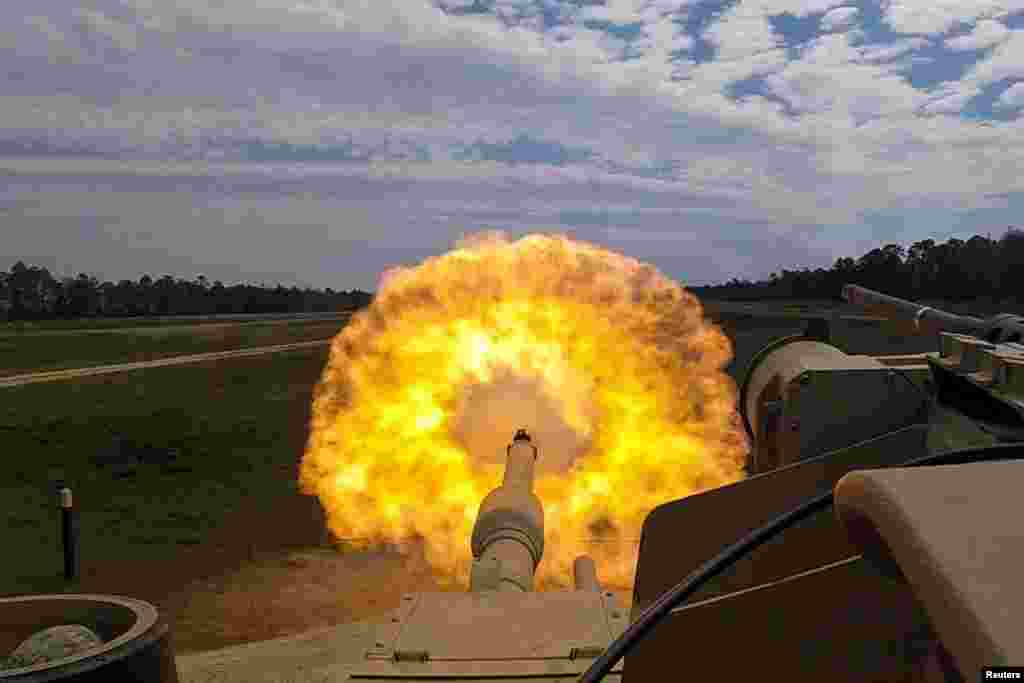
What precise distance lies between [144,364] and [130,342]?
12146 millimetres

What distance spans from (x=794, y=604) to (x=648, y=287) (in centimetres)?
811

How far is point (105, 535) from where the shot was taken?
1529cm

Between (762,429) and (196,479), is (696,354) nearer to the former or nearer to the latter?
(762,429)

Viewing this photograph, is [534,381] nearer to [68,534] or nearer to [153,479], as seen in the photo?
[68,534]

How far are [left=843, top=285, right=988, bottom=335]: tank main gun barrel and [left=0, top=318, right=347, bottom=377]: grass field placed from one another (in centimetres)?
3174

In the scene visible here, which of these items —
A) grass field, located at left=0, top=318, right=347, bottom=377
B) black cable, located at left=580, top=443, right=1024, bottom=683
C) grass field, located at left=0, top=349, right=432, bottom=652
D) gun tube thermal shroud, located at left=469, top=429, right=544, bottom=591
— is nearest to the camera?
black cable, located at left=580, top=443, right=1024, bottom=683

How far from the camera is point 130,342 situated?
159 feet

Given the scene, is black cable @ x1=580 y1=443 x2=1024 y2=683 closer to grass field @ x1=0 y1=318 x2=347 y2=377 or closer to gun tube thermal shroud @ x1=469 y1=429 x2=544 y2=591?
gun tube thermal shroud @ x1=469 y1=429 x2=544 y2=591

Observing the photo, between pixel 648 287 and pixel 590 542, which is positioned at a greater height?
pixel 648 287

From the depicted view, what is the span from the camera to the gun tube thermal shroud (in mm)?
5441

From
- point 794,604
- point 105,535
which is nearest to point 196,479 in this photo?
point 105,535

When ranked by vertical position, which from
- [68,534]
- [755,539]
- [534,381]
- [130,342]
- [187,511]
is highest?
[755,539]

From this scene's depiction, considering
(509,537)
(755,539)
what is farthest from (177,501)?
(755,539)

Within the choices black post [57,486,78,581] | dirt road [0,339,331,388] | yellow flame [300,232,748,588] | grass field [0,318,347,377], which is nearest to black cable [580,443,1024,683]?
yellow flame [300,232,748,588]
